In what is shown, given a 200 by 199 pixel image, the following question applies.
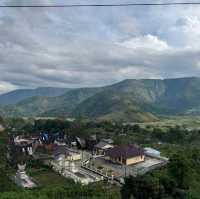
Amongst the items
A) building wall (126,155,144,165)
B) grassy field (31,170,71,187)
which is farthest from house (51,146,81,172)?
building wall (126,155,144,165)

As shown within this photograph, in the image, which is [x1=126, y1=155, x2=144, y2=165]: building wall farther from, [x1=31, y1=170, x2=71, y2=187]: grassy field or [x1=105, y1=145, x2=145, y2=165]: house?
[x1=31, y1=170, x2=71, y2=187]: grassy field

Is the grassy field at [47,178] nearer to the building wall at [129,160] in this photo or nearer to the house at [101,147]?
the building wall at [129,160]

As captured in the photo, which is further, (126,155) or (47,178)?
(126,155)

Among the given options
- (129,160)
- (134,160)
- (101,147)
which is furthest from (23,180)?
(101,147)

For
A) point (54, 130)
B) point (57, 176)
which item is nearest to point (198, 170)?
point (57, 176)

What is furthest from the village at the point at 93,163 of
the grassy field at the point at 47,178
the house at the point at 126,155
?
the grassy field at the point at 47,178

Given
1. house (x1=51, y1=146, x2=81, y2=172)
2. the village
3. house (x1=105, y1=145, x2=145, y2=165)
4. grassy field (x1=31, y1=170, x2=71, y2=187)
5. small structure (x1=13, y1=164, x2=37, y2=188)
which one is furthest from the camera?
house (x1=105, y1=145, x2=145, y2=165)

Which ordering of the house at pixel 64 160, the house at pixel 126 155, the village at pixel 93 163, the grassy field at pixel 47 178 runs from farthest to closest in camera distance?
the house at pixel 126 155 → the house at pixel 64 160 → the village at pixel 93 163 → the grassy field at pixel 47 178

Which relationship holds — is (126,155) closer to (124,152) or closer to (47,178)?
(124,152)
